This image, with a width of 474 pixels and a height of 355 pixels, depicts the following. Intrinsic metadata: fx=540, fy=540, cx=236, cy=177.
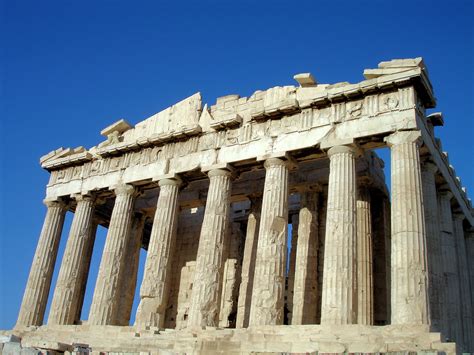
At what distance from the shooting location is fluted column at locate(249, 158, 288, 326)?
1908 cm

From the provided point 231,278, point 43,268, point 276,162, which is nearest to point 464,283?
point 276,162

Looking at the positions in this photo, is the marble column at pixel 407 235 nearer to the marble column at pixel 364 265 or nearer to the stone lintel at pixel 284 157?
the marble column at pixel 364 265

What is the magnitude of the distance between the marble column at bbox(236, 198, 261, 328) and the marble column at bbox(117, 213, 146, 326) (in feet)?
21.1

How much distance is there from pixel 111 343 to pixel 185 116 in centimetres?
1072

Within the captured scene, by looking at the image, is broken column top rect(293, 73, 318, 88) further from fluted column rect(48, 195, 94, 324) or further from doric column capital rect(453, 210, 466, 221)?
fluted column rect(48, 195, 94, 324)

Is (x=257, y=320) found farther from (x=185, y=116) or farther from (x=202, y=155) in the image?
(x=185, y=116)

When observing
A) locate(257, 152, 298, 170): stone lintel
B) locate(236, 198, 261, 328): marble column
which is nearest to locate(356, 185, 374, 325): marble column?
locate(257, 152, 298, 170): stone lintel

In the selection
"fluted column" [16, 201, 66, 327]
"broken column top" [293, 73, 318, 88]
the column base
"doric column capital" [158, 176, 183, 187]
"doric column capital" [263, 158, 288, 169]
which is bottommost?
the column base

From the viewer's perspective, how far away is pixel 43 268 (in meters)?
26.5

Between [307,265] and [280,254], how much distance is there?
3501 millimetres

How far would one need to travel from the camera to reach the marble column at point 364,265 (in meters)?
20.5

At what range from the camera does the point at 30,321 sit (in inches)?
1000

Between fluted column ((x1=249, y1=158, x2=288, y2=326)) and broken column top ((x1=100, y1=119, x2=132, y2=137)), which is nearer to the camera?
fluted column ((x1=249, y1=158, x2=288, y2=326))

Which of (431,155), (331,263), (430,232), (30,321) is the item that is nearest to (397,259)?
(331,263)
